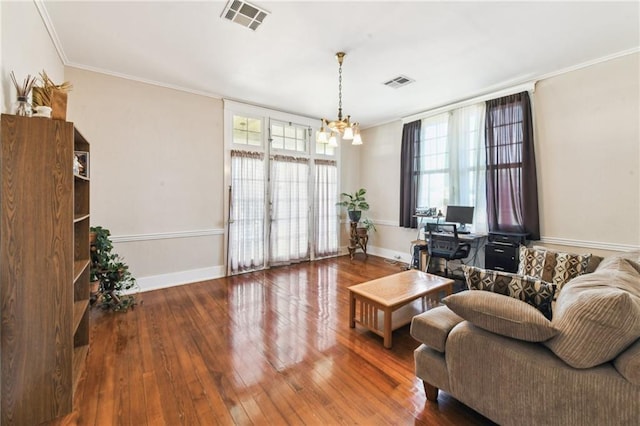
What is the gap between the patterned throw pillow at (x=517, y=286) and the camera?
4.83 feet

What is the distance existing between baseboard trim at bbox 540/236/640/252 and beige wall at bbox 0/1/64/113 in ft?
18.3

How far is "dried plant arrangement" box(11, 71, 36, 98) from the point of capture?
1.91 metres

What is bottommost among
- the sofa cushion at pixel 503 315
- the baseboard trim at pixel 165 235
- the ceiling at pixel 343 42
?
the sofa cushion at pixel 503 315

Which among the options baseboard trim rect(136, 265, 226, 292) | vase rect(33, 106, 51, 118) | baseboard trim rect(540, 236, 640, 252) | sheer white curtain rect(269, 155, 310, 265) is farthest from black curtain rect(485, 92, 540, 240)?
vase rect(33, 106, 51, 118)

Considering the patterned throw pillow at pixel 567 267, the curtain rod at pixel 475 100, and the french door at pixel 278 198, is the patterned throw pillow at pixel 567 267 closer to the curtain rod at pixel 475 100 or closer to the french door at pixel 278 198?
the curtain rod at pixel 475 100

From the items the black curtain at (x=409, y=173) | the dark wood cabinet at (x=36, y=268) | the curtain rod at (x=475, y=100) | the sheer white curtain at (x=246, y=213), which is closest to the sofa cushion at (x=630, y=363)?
the dark wood cabinet at (x=36, y=268)

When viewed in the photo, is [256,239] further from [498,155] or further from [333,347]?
[498,155]

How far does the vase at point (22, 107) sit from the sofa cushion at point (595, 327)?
3401mm

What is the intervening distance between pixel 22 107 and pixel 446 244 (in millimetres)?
4655

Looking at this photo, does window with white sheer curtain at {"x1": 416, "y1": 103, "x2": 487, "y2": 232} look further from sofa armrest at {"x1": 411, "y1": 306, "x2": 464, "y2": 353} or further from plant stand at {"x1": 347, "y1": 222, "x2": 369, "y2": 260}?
sofa armrest at {"x1": 411, "y1": 306, "x2": 464, "y2": 353}

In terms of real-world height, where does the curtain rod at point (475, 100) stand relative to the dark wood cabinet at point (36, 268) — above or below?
above

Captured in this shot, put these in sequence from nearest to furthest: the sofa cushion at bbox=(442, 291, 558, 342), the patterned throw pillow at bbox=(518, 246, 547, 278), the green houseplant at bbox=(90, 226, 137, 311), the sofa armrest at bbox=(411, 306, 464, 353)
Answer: the sofa cushion at bbox=(442, 291, 558, 342)
the sofa armrest at bbox=(411, 306, 464, 353)
the patterned throw pillow at bbox=(518, 246, 547, 278)
the green houseplant at bbox=(90, 226, 137, 311)

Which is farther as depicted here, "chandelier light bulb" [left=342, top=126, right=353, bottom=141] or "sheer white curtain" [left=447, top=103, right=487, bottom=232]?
"sheer white curtain" [left=447, top=103, right=487, bottom=232]

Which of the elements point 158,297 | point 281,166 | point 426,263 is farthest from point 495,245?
point 158,297
